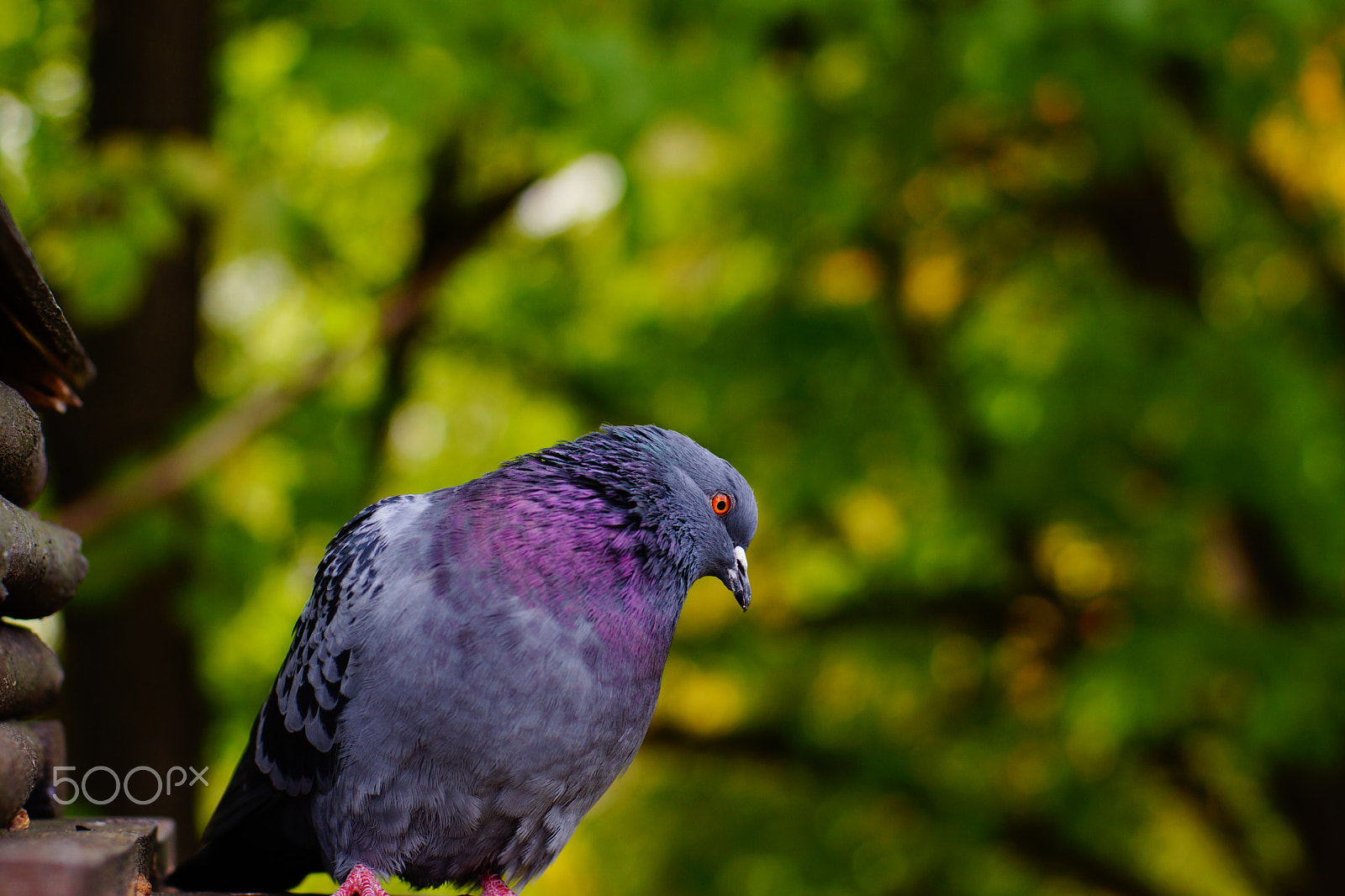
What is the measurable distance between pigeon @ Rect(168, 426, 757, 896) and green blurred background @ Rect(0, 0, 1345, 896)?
6.67 ft

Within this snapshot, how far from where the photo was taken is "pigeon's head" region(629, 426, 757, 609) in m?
1.95

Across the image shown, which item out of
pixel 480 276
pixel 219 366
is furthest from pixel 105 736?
pixel 480 276

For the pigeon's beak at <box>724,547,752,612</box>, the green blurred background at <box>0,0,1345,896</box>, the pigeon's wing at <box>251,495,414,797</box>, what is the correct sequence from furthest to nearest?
1. the green blurred background at <box>0,0,1345,896</box>
2. the pigeon's beak at <box>724,547,752,612</box>
3. the pigeon's wing at <box>251,495,414,797</box>

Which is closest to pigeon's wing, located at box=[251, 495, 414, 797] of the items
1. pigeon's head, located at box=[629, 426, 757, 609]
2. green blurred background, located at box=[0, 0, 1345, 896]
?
pigeon's head, located at box=[629, 426, 757, 609]

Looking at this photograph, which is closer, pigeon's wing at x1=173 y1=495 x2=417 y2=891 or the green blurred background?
pigeon's wing at x1=173 y1=495 x2=417 y2=891

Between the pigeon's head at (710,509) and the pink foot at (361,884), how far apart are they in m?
0.80

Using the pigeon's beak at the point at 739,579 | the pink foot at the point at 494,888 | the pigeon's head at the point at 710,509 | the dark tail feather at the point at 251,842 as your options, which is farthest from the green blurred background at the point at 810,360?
the pink foot at the point at 494,888

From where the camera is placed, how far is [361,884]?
184 centimetres

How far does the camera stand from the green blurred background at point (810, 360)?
13.5 feet

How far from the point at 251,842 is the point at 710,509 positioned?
1239mm

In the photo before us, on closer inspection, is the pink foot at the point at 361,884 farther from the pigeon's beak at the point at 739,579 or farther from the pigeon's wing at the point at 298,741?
the pigeon's beak at the point at 739,579

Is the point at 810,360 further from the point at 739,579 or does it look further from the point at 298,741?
the point at 298,741

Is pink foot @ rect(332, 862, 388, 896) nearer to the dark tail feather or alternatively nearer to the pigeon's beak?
the dark tail feather

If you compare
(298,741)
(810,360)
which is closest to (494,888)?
(298,741)
